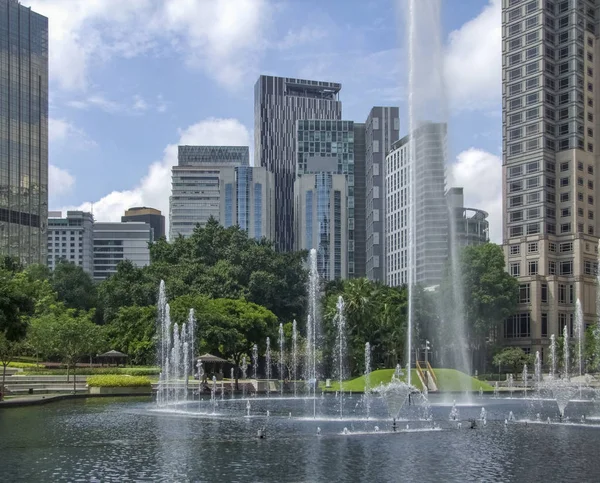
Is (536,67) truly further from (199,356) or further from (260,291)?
(199,356)

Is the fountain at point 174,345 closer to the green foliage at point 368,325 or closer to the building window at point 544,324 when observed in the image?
the green foliage at point 368,325

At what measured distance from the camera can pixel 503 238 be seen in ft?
401

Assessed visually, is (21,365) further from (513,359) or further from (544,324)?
(544,324)

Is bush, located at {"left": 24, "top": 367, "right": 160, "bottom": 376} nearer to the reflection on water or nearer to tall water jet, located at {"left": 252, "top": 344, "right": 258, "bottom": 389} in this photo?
tall water jet, located at {"left": 252, "top": 344, "right": 258, "bottom": 389}

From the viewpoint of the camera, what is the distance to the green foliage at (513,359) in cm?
10381

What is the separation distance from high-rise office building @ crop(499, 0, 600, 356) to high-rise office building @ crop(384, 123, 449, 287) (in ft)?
41.0

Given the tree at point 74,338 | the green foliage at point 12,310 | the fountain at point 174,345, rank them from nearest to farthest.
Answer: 1. the green foliage at point 12,310
2. the tree at point 74,338
3. the fountain at point 174,345

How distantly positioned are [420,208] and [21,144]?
116889 mm

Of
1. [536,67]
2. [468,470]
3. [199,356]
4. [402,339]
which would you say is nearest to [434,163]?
[402,339]

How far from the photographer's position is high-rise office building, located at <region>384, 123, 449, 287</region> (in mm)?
61219

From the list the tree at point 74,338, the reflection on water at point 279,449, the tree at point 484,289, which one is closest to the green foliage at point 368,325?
the tree at point 484,289

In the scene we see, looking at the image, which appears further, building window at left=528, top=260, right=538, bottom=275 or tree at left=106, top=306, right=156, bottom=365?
building window at left=528, top=260, right=538, bottom=275

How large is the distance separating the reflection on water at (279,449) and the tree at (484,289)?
2273 inches

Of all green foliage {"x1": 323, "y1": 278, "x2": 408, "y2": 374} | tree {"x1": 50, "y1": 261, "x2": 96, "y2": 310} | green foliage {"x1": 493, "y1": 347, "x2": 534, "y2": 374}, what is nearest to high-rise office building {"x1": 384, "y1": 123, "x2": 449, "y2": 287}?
green foliage {"x1": 323, "y1": 278, "x2": 408, "y2": 374}
